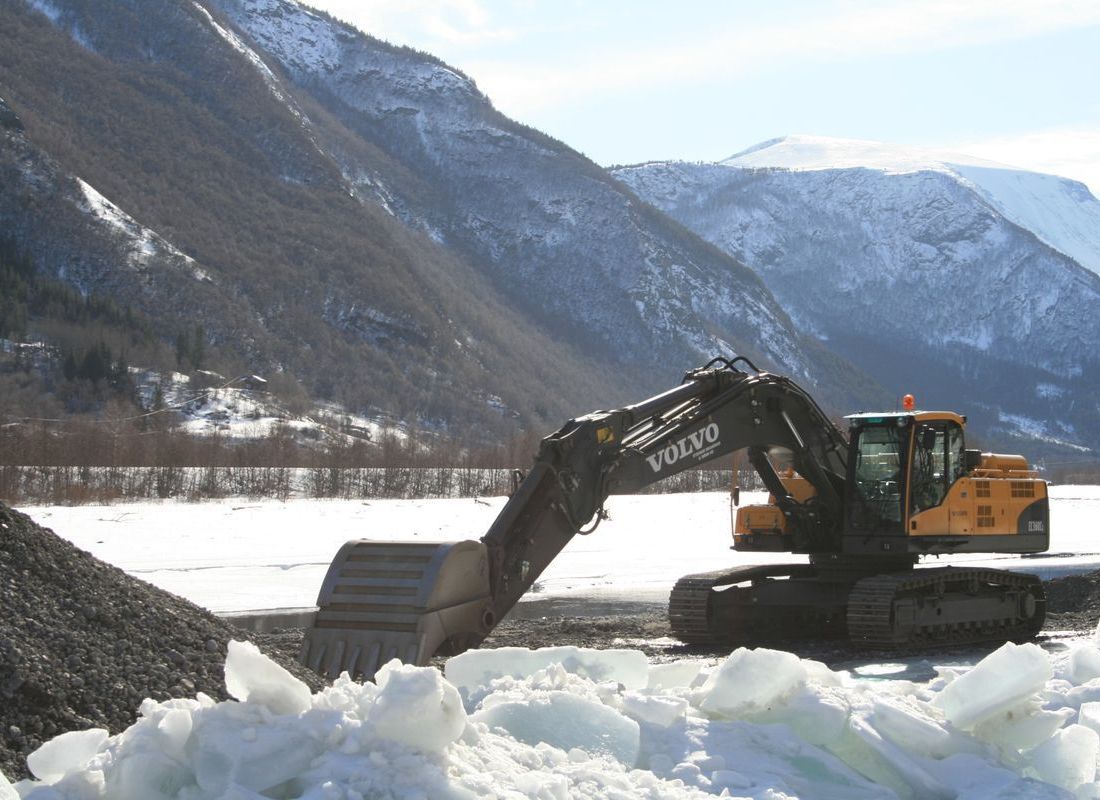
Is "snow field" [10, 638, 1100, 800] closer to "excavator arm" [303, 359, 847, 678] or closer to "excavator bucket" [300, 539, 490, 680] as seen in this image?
"excavator bucket" [300, 539, 490, 680]

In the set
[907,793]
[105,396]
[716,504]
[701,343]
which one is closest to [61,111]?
[105,396]

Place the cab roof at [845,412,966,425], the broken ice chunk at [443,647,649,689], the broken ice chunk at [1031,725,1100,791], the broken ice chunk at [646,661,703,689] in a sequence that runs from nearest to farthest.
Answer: the broken ice chunk at [1031,725,1100,791] → the broken ice chunk at [443,647,649,689] → the broken ice chunk at [646,661,703,689] → the cab roof at [845,412,966,425]

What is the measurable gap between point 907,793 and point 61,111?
122 m

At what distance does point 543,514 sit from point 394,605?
1519 millimetres

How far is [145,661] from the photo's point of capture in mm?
7859

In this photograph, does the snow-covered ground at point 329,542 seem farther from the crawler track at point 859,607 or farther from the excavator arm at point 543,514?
the excavator arm at point 543,514

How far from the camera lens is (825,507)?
45.1 feet

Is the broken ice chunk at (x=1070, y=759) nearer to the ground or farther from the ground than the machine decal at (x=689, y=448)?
nearer to the ground

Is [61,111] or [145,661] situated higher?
[61,111]

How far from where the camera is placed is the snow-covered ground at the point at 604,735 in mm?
5391

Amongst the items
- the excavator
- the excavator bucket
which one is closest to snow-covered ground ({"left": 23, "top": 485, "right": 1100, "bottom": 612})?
Result: the excavator

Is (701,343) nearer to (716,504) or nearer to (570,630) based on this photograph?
(716,504)

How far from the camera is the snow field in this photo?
5387 mm

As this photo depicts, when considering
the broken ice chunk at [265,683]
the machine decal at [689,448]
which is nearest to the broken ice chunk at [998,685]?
the broken ice chunk at [265,683]
